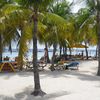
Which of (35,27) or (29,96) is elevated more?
(35,27)

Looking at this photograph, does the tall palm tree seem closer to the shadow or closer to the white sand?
the shadow

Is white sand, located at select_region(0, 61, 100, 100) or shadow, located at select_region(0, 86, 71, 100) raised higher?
white sand, located at select_region(0, 61, 100, 100)

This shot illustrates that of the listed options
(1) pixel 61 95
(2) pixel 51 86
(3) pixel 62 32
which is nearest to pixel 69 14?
(3) pixel 62 32

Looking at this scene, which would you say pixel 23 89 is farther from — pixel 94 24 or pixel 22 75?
pixel 94 24

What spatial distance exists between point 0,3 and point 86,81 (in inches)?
466

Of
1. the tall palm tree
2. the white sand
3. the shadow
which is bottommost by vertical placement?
the shadow

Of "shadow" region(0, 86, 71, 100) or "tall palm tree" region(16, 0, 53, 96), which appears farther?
"tall palm tree" region(16, 0, 53, 96)

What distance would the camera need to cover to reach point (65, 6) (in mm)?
30391

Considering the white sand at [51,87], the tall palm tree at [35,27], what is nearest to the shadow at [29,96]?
the white sand at [51,87]

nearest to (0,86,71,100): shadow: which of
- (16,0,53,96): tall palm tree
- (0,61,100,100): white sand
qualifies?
(0,61,100,100): white sand

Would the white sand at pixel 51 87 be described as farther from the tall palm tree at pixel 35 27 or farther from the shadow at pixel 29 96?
the tall palm tree at pixel 35 27

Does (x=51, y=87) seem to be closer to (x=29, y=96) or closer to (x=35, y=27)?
(x=29, y=96)

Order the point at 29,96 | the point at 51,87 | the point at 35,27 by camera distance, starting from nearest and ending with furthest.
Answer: the point at 29,96 → the point at 35,27 → the point at 51,87

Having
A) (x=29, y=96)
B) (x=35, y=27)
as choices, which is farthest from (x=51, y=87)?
(x=35, y=27)
